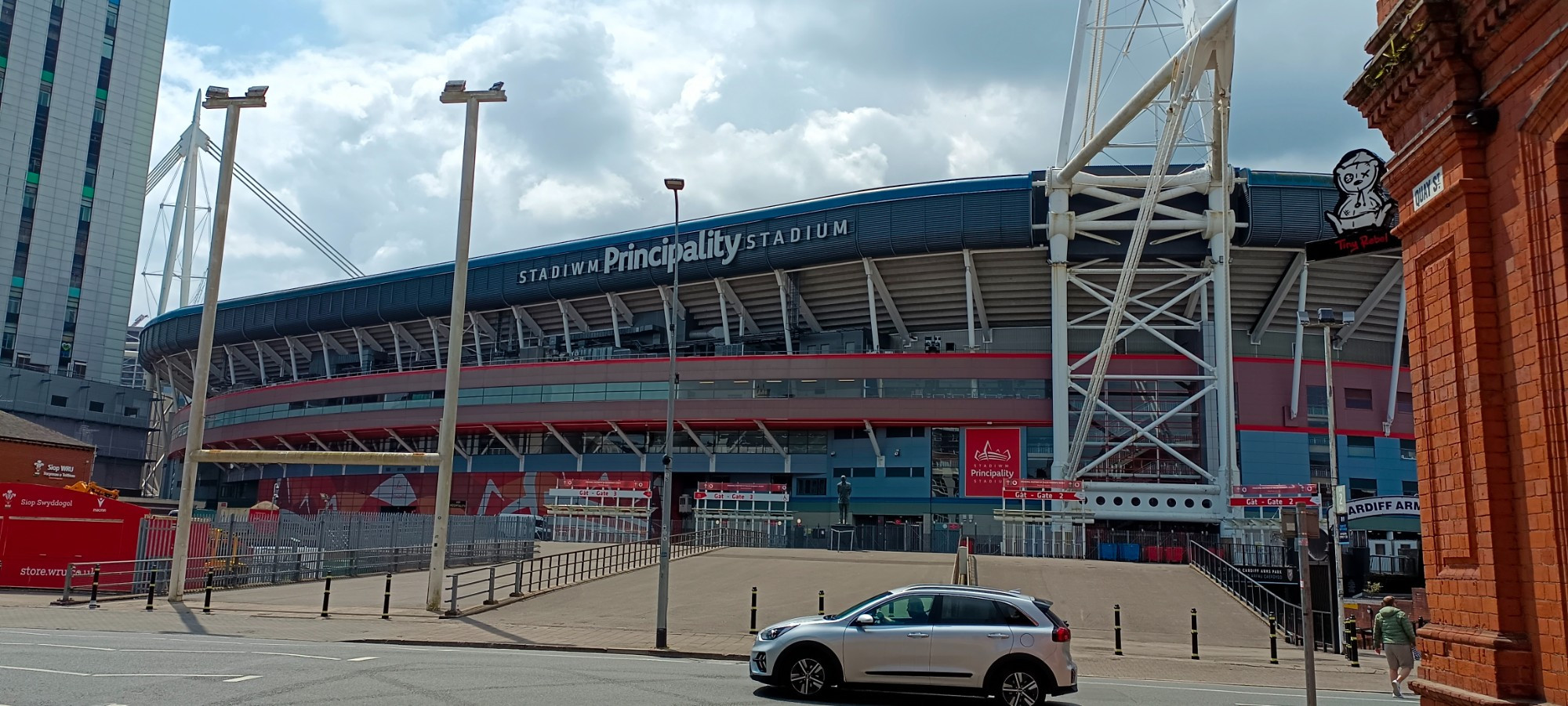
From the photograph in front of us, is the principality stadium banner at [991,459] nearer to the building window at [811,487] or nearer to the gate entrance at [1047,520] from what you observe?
the gate entrance at [1047,520]

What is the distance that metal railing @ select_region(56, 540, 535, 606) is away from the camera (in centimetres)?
2667

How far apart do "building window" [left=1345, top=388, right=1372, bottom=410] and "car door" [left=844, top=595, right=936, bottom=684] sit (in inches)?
1986

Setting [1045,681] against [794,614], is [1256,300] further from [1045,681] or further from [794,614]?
[1045,681]

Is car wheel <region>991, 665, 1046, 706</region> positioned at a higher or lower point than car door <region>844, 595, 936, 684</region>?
lower

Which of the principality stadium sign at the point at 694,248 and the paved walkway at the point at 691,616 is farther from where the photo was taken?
the principality stadium sign at the point at 694,248

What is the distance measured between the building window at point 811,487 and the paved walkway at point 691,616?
24531 millimetres

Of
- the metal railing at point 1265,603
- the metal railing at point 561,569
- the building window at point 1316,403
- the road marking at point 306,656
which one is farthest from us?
the building window at point 1316,403

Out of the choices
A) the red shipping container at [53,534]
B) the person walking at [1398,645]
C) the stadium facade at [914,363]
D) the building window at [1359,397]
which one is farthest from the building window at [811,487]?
the person walking at [1398,645]

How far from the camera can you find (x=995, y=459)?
57438 mm

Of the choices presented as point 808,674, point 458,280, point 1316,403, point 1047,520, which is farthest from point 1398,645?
point 1316,403

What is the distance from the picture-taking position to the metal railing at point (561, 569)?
89.7 feet

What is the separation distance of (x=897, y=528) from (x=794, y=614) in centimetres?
2215

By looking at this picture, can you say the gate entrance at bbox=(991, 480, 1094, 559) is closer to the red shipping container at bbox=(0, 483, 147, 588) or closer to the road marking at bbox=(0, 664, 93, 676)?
the red shipping container at bbox=(0, 483, 147, 588)

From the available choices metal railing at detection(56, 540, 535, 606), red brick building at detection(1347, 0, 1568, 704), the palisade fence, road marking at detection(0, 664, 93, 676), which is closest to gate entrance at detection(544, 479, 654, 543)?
the palisade fence
